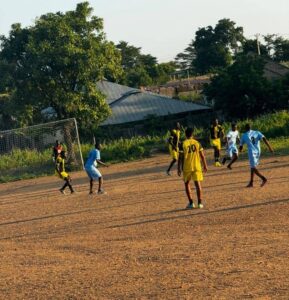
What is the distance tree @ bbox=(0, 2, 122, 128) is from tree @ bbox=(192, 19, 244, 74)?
149 ft

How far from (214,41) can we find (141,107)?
3911cm

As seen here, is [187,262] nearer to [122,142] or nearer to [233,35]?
[122,142]

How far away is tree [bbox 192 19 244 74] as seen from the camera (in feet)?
254

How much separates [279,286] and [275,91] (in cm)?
3235

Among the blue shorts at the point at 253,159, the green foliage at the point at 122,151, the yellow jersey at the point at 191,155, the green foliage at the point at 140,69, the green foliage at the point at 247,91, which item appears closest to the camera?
the yellow jersey at the point at 191,155

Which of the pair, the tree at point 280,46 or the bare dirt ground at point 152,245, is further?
the tree at point 280,46

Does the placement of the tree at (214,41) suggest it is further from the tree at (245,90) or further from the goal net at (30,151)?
the goal net at (30,151)

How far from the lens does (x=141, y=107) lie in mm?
43125

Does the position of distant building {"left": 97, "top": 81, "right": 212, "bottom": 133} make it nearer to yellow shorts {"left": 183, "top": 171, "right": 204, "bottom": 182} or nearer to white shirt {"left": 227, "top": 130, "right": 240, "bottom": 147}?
white shirt {"left": 227, "top": 130, "right": 240, "bottom": 147}

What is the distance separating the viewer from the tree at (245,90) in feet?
124

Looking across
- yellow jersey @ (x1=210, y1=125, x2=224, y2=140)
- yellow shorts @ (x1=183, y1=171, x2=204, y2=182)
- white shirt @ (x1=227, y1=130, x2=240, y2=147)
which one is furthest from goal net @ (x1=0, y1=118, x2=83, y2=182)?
yellow shorts @ (x1=183, y1=171, x2=204, y2=182)

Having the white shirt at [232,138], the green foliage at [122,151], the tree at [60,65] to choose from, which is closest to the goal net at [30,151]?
the green foliage at [122,151]

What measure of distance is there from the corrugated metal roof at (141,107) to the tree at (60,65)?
7.71 metres

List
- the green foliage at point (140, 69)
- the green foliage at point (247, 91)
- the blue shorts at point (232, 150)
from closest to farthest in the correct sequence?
1. the blue shorts at point (232, 150)
2. the green foliage at point (247, 91)
3. the green foliage at point (140, 69)
